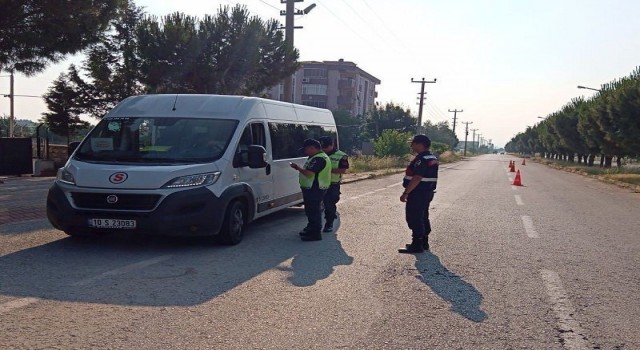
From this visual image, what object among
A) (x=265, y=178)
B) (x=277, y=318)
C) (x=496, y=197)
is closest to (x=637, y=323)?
(x=277, y=318)

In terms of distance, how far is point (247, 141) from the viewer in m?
8.16

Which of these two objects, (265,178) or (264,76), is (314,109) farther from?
(264,76)

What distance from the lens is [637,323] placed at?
4.86m

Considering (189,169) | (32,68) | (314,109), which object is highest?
(32,68)

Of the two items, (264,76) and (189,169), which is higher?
(264,76)

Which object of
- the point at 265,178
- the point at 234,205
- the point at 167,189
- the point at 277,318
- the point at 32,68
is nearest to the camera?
the point at 277,318

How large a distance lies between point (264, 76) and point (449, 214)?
1445 cm

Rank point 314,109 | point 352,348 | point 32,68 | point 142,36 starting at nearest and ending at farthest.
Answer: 1. point 352,348
2. point 314,109
3. point 32,68
4. point 142,36

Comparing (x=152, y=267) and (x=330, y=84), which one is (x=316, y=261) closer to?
(x=152, y=267)

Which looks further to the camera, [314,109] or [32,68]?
[32,68]

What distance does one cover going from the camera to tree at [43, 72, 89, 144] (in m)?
28.4

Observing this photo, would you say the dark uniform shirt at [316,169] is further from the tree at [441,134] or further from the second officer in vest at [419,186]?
the tree at [441,134]

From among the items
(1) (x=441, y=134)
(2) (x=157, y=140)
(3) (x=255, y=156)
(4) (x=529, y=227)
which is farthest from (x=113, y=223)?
(1) (x=441, y=134)

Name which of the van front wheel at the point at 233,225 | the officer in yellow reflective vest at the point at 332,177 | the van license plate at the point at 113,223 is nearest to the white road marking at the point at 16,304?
the van license plate at the point at 113,223
